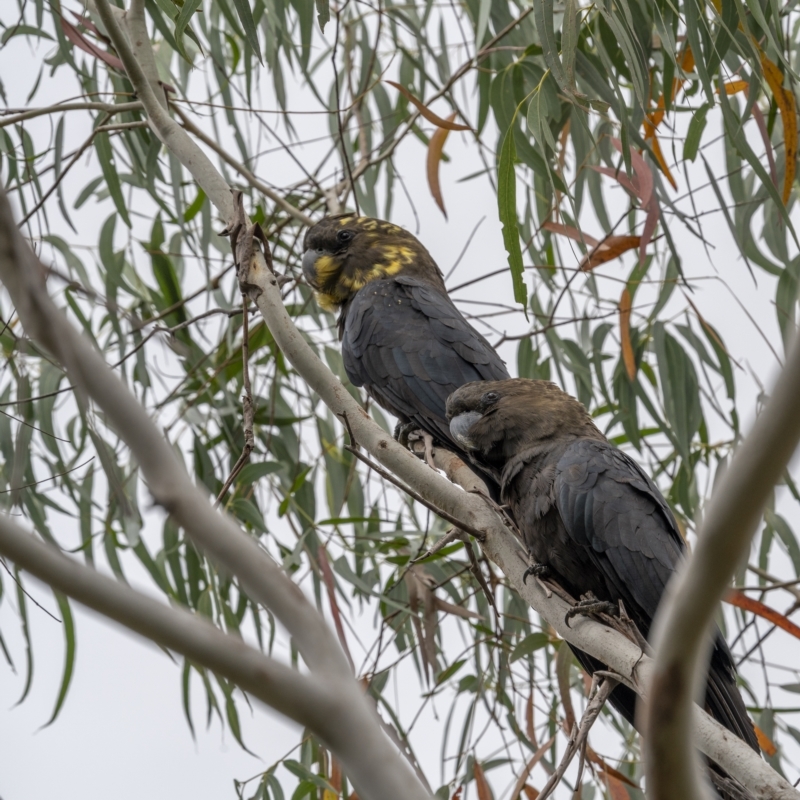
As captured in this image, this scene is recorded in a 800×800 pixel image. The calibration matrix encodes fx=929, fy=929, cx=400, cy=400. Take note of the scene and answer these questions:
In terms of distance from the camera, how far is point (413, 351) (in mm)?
2395

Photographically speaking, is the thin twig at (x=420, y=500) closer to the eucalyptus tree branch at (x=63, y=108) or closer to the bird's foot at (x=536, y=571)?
the bird's foot at (x=536, y=571)

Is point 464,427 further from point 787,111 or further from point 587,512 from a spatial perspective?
point 787,111

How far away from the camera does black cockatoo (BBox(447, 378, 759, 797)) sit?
158 centimetres

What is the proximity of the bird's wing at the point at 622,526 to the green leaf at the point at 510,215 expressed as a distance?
1.20 ft

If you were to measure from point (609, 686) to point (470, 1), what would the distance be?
1.83m

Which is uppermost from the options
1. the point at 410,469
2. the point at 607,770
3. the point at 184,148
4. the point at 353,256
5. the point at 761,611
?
the point at 353,256

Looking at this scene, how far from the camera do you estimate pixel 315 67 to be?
2.95 metres

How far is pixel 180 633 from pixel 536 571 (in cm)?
116

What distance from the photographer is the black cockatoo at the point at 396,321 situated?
2332 mm

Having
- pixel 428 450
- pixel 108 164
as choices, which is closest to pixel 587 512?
pixel 428 450

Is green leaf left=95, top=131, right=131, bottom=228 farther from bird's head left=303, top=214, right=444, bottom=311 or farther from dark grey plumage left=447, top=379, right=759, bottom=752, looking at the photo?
dark grey plumage left=447, top=379, right=759, bottom=752

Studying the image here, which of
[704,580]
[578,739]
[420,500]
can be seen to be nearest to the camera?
[704,580]

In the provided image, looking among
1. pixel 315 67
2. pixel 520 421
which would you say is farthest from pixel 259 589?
pixel 315 67

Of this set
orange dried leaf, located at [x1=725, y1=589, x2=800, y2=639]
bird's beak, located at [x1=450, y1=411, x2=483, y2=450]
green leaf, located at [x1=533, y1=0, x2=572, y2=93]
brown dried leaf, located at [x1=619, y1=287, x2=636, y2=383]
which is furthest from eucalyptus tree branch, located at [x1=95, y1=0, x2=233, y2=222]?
orange dried leaf, located at [x1=725, y1=589, x2=800, y2=639]
